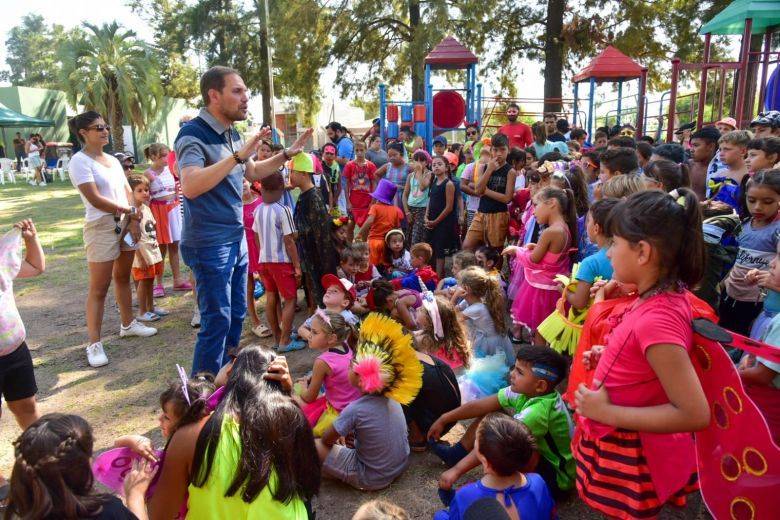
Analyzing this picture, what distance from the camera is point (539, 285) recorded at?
4164 mm

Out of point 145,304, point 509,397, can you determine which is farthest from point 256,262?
point 509,397

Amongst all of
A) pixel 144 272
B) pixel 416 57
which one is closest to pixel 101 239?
pixel 144 272

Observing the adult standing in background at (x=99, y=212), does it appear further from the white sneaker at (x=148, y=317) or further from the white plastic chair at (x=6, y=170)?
the white plastic chair at (x=6, y=170)

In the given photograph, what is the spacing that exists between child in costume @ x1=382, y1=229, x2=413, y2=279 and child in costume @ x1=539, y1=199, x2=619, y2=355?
8.01ft

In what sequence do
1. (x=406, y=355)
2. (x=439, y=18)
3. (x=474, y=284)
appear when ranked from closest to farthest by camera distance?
(x=406, y=355) < (x=474, y=284) < (x=439, y=18)

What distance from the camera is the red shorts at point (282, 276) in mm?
4840

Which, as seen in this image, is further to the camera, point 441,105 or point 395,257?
point 441,105

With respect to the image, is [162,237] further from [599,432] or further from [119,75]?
[119,75]

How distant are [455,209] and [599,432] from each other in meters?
4.85

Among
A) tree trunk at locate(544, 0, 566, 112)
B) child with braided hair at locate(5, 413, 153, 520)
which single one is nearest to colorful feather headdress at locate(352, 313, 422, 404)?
child with braided hair at locate(5, 413, 153, 520)

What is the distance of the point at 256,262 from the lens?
5285 millimetres

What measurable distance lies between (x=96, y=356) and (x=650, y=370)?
14.9ft

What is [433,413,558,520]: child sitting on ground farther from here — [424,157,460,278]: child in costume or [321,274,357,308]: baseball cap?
[424,157,460,278]: child in costume

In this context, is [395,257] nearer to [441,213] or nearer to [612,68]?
[441,213]
